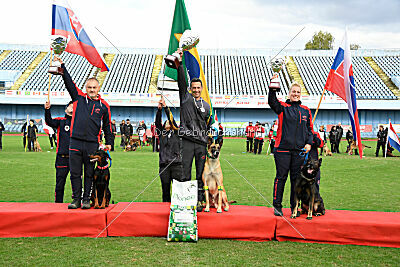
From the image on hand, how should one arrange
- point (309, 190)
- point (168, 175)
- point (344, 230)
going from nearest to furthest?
point (344, 230) < point (309, 190) < point (168, 175)

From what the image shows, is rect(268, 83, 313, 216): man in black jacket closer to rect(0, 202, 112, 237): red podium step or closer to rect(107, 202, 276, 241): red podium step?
rect(107, 202, 276, 241): red podium step

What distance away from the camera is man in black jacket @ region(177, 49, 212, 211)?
17.7 ft

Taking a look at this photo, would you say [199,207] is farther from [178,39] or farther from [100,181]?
[178,39]

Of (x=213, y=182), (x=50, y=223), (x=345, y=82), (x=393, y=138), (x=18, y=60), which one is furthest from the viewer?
(x=18, y=60)

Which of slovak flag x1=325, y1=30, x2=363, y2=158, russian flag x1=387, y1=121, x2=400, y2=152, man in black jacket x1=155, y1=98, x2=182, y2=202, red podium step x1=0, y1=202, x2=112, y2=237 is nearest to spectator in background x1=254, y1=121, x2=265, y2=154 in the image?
russian flag x1=387, y1=121, x2=400, y2=152

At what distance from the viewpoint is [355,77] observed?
46.7 meters

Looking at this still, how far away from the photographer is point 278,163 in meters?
5.54

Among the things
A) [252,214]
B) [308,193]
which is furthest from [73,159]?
[308,193]

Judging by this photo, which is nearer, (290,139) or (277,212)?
(277,212)

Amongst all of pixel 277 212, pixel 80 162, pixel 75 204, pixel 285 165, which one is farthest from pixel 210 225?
pixel 80 162

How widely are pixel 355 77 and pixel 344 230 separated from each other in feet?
149

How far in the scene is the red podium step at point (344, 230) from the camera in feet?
16.5

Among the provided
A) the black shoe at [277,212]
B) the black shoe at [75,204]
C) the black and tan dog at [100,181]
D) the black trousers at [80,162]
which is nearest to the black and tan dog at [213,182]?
the black shoe at [277,212]

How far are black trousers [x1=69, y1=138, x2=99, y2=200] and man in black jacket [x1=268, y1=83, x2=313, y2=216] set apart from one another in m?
2.55
